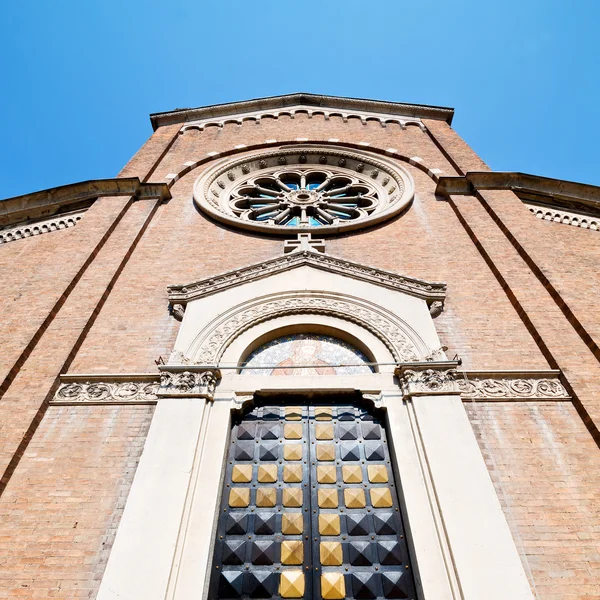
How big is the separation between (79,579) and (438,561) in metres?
3.21

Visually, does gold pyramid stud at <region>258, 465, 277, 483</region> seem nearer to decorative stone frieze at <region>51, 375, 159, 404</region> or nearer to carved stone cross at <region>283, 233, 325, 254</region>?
decorative stone frieze at <region>51, 375, 159, 404</region>

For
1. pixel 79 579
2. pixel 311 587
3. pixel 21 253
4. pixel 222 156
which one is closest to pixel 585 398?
pixel 311 587

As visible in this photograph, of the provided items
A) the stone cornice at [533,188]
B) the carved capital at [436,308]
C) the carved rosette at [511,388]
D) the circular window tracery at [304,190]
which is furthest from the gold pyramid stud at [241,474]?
the stone cornice at [533,188]

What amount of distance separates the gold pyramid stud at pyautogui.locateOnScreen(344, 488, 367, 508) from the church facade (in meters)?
0.01

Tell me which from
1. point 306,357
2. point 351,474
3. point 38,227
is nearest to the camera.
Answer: point 351,474

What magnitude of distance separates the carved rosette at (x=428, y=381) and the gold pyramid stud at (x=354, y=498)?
4.23 feet

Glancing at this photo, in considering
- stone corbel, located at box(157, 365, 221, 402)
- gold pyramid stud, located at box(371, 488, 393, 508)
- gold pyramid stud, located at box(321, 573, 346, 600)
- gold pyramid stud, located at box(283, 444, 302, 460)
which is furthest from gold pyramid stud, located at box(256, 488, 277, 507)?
stone corbel, located at box(157, 365, 221, 402)

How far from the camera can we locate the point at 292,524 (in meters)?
5.18

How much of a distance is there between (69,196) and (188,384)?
20.3ft

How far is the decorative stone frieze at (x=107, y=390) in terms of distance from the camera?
6.16 metres

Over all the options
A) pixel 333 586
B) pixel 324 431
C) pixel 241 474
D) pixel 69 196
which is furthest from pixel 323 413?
pixel 69 196

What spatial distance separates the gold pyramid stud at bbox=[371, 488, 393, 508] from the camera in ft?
17.5

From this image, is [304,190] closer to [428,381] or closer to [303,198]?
[303,198]

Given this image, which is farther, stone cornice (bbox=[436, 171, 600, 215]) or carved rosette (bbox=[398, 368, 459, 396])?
stone cornice (bbox=[436, 171, 600, 215])
